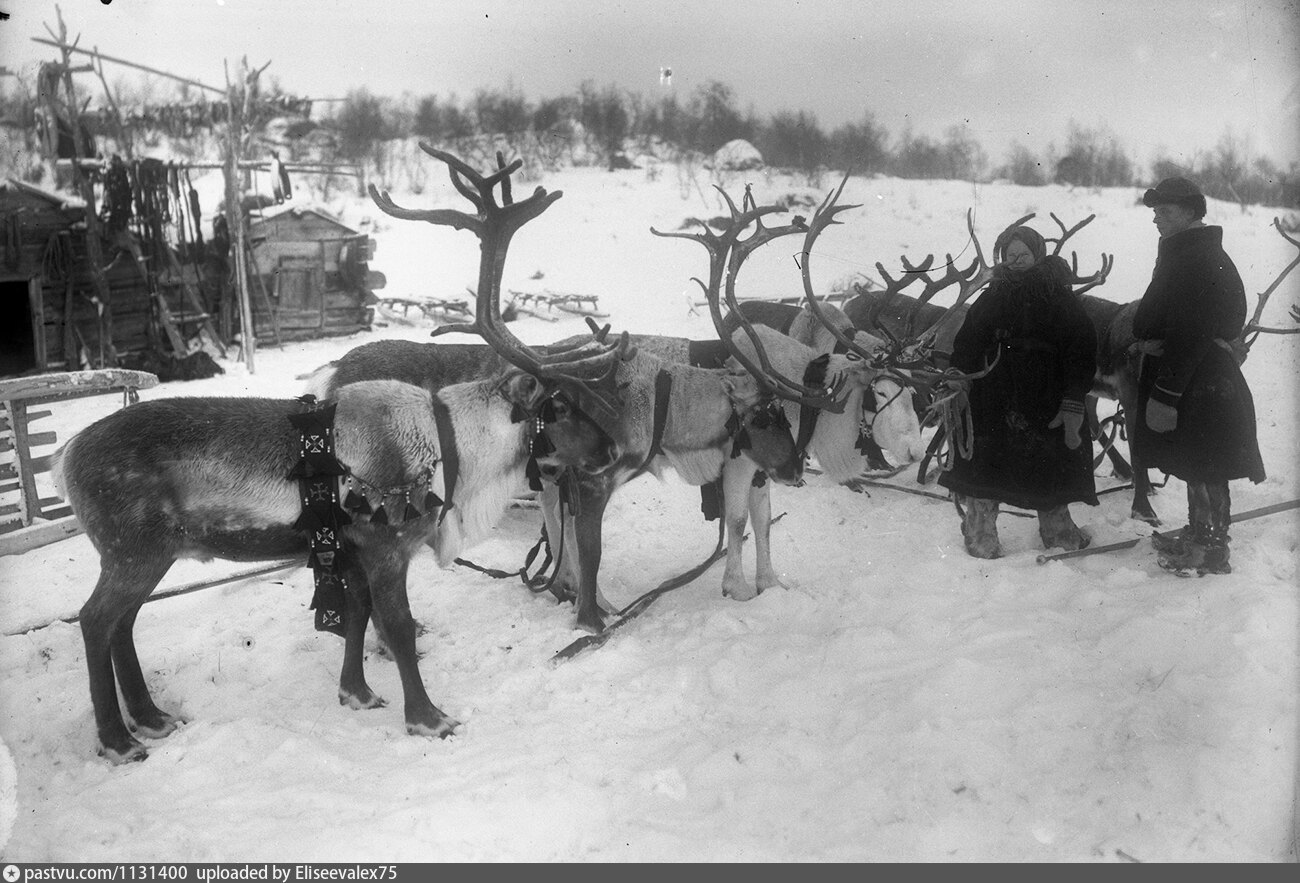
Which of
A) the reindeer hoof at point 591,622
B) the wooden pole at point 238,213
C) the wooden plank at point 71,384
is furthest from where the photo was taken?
the wooden pole at point 238,213

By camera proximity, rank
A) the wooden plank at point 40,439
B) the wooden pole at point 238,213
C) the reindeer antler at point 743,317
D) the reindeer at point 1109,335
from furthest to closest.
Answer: the wooden pole at point 238,213 → the wooden plank at point 40,439 → the reindeer at point 1109,335 → the reindeer antler at point 743,317

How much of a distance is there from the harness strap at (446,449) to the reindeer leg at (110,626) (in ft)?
3.76

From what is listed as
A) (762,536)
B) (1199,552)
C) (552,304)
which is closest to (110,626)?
(762,536)

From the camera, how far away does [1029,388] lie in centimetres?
495

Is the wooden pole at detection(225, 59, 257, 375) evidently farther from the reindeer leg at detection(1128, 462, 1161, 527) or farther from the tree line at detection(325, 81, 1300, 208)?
the reindeer leg at detection(1128, 462, 1161, 527)

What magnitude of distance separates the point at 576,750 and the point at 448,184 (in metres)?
6.96

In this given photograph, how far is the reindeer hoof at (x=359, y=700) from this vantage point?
3.81 meters

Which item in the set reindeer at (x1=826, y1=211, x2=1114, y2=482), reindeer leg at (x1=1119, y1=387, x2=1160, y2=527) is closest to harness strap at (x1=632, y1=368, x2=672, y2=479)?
reindeer at (x1=826, y1=211, x2=1114, y2=482)

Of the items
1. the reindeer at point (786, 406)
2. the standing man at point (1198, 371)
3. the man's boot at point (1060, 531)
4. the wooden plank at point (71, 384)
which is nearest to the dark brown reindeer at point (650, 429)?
the reindeer at point (786, 406)

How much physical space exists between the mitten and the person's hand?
42 centimetres

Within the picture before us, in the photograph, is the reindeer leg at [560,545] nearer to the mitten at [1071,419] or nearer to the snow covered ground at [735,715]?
the snow covered ground at [735,715]

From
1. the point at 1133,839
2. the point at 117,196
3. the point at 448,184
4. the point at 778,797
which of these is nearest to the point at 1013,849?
the point at 1133,839

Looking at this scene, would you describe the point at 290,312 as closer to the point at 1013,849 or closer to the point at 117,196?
the point at 117,196

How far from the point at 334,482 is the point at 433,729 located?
45.9 inches
